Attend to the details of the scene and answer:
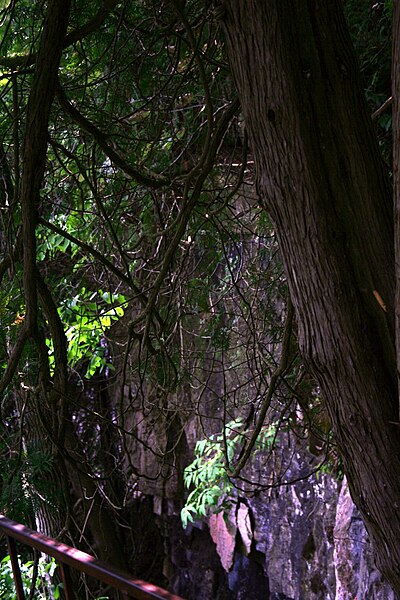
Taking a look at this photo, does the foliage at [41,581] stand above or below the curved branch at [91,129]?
below

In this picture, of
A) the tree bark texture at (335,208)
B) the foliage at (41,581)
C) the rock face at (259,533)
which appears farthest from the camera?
the rock face at (259,533)

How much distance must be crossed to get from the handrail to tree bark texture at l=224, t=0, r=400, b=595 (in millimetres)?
447

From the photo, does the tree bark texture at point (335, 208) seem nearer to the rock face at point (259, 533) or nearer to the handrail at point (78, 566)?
the handrail at point (78, 566)

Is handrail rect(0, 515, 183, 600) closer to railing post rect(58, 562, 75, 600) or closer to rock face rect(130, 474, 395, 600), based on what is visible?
railing post rect(58, 562, 75, 600)

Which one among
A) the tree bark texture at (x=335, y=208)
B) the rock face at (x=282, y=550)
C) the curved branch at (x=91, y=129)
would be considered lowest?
the rock face at (x=282, y=550)

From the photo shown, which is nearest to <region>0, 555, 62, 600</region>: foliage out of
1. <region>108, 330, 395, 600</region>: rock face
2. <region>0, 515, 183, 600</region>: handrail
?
<region>108, 330, 395, 600</region>: rock face

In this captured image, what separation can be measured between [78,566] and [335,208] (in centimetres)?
75

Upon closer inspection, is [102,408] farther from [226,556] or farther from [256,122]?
[256,122]

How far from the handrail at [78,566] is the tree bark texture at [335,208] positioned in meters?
0.45

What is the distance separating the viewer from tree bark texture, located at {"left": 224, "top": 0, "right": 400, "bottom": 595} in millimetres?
1180

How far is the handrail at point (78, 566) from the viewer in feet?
3.18

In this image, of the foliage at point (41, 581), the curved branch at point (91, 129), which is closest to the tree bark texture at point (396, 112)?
the curved branch at point (91, 129)

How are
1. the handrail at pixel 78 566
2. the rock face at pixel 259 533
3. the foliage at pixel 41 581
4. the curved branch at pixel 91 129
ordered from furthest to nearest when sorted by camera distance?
the rock face at pixel 259 533
the foliage at pixel 41 581
the curved branch at pixel 91 129
the handrail at pixel 78 566

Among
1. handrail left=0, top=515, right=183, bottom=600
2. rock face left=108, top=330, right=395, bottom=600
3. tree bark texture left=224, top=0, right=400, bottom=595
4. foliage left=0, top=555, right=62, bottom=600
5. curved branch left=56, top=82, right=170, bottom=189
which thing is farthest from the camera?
rock face left=108, top=330, right=395, bottom=600
